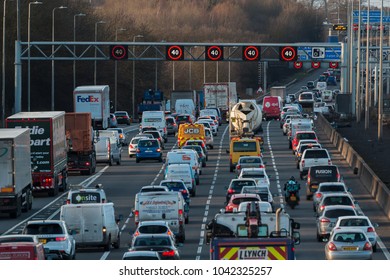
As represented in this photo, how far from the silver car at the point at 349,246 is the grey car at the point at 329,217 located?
5.22m

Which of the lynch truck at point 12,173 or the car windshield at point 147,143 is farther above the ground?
the lynch truck at point 12,173

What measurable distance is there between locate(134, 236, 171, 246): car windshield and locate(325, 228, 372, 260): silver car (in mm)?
3738

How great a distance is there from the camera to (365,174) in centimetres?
5694

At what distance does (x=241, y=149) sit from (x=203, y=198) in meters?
12.3

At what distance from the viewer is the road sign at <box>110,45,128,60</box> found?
88.9m

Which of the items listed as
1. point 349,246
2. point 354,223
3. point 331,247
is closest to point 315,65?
point 354,223

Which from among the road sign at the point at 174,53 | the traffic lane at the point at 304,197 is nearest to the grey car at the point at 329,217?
the traffic lane at the point at 304,197

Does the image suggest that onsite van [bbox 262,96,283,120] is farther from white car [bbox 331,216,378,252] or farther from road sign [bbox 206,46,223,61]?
white car [bbox 331,216,378,252]

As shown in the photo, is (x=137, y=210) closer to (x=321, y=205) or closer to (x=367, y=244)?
(x=321, y=205)

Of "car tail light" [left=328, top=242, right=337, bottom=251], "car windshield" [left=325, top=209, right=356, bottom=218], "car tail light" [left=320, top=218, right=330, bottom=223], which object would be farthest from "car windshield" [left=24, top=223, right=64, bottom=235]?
"car windshield" [left=325, top=209, right=356, bottom=218]

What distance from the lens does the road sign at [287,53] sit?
89.4m

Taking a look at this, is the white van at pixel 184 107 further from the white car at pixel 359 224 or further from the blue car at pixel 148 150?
the white car at pixel 359 224

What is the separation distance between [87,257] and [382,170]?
28710 millimetres

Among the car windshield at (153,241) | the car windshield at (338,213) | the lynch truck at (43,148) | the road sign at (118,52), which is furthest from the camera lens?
the road sign at (118,52)
